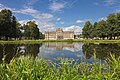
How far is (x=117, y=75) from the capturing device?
17.3ft

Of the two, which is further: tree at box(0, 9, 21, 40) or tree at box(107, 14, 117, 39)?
tree at box(107, 14, 117, 39)

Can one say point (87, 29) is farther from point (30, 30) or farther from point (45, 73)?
point (45, 73)

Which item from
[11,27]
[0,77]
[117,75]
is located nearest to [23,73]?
[0,77]

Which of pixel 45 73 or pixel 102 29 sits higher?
pixel 102 29

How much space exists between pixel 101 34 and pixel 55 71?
8893 centimetres

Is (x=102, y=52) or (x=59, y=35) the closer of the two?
(x=102, y=52)

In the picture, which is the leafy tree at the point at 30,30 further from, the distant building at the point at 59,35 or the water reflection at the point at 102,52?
the water reflection at the point at 102,52

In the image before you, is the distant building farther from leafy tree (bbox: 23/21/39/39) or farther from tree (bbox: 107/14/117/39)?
tree (bbox: 107/14/117/39)

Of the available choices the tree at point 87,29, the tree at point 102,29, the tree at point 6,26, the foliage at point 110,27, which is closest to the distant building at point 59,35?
the tree at point 87,29

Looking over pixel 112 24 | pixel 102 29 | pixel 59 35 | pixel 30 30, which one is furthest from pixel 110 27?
pixel 59 35

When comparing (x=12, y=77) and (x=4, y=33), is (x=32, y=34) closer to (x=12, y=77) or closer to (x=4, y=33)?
(x=4, y=33)

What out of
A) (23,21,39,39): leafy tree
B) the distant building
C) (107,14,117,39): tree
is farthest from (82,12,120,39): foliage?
the distant building

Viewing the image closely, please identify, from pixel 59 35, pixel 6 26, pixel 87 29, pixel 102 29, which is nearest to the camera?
pixel 6 26

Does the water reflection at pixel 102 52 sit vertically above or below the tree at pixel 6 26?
below
